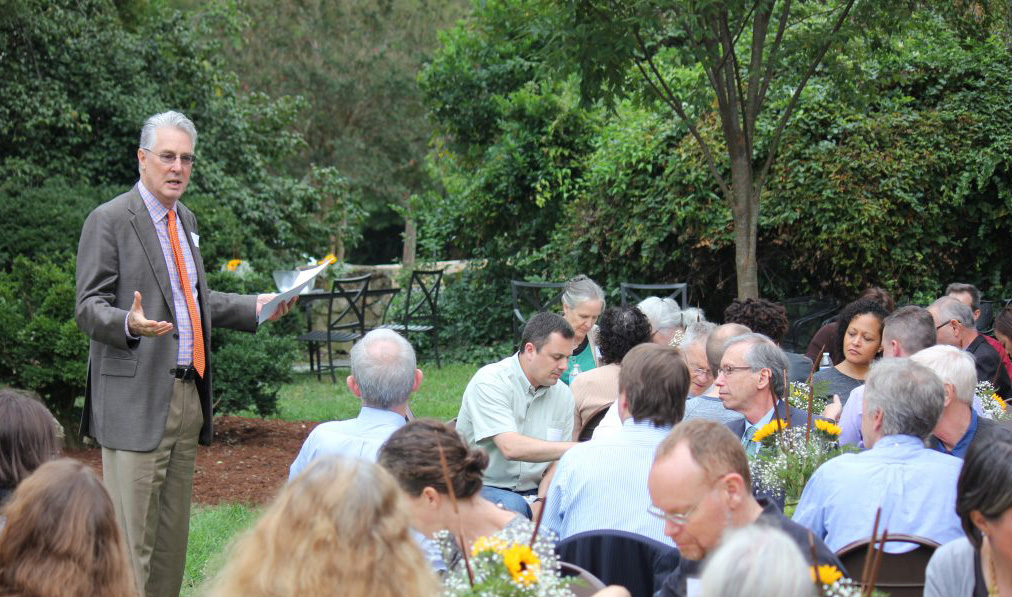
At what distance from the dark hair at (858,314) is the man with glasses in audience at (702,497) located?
3.19 m

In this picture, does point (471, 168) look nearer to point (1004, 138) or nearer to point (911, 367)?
point (1004, 138)

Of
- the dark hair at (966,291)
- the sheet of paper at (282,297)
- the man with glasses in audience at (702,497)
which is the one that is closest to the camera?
the man with glasses in audience at (702,497)

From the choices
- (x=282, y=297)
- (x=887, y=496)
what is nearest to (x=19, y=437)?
(x=282, y=297)

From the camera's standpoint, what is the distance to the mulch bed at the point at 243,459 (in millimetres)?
6145

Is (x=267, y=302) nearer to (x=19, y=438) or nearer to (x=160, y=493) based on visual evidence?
(x=160, y=493)

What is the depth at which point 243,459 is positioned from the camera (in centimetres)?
699

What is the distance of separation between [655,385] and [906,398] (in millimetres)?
783

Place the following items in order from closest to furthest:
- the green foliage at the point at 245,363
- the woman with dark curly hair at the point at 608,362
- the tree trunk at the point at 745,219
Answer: the woman with dark curly hair at the point at 608,362 < the tree trunk at the point at 745,219 < the green foliage at the point at 245,363

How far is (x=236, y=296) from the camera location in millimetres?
4172

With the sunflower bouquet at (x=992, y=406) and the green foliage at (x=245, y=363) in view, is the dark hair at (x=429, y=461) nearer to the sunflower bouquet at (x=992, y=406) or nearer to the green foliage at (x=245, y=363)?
the sunflower bouquet at (x=992, y=406)

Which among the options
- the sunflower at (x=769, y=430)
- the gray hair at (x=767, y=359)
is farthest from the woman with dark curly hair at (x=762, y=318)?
the sunflower at (x=769, y=430)

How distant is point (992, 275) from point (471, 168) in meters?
6.89

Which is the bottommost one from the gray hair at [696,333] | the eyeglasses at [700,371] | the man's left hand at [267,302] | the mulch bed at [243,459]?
the mulch bed at [243,459]

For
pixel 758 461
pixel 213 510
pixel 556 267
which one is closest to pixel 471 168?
pixel 556 267
